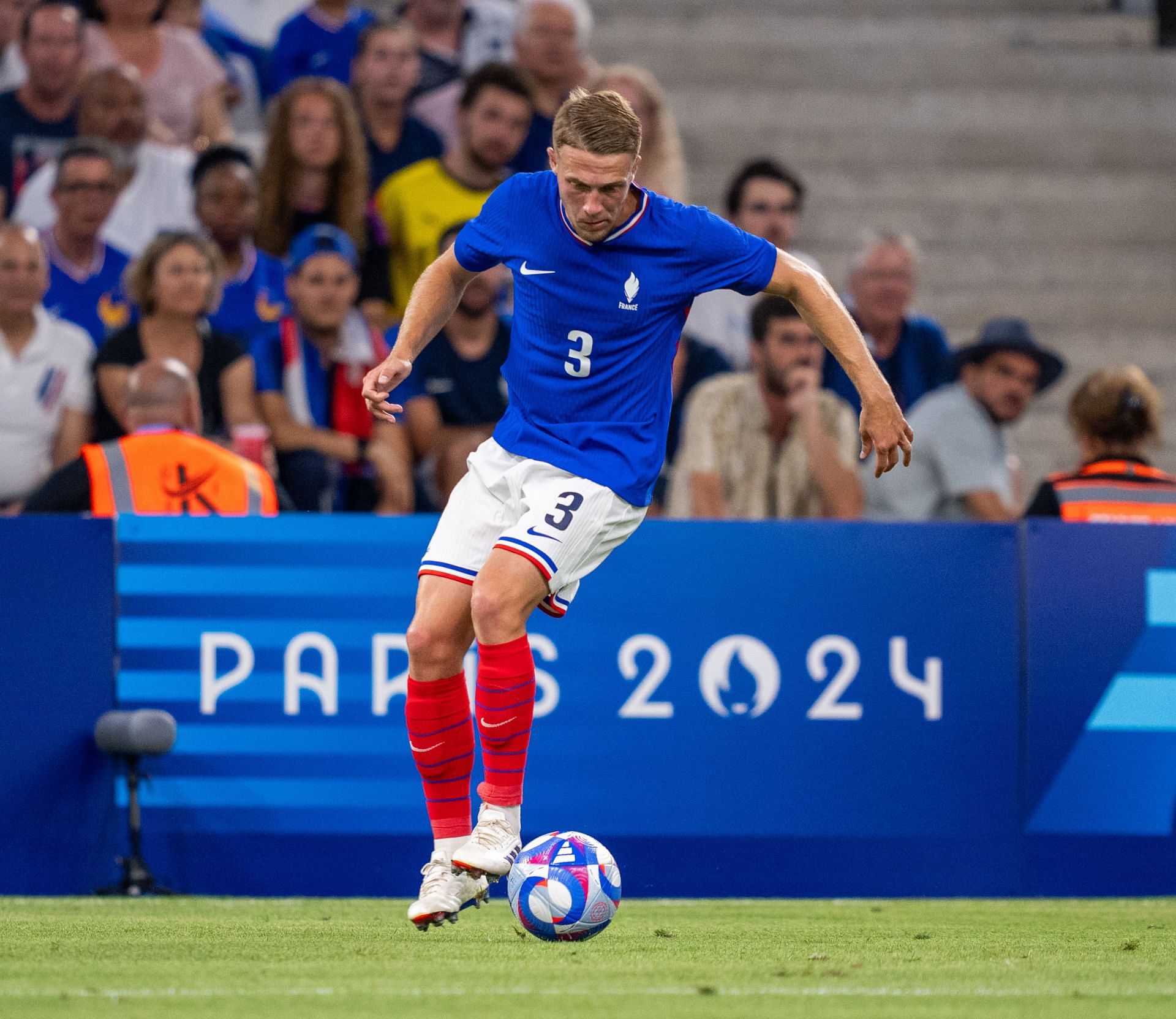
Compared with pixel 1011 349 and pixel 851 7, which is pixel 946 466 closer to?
pixel 1011 349

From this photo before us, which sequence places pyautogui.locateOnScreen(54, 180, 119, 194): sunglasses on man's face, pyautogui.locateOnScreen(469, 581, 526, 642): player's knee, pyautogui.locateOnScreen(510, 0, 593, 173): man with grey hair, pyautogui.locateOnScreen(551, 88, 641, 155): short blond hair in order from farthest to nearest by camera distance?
pyautogui.locateOnScreen(510, 0, 593, 173): man with grey hair → pyautogui.locateOnScreen(54, 180, 119, 194): sunglasses on man's face → pyautogui.locateOnScreen(469, 581, 526, 642): player's knee → pyautogui.locateOnScreen(551, 88, 641, 155): short blond hair

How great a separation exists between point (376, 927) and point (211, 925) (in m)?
0.49

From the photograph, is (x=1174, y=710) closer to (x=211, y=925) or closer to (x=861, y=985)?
(x=861, y=985)

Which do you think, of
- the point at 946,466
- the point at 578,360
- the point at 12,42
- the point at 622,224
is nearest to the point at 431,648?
the point at 578,360

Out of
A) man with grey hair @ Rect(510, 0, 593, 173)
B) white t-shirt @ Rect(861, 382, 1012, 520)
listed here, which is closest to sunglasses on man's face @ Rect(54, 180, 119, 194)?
man with grey hair @ Rect(510, 0, 593, 173)

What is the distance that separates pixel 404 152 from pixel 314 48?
1.29 meters

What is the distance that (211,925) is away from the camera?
5.79m

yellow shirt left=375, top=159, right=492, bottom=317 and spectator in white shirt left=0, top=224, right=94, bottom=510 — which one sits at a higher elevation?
yellow shirt left=375, top=159, right=492, bottom=317

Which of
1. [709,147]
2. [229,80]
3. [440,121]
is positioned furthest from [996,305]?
[229,80]

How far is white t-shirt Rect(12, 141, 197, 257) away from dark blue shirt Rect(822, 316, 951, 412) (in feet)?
11.0

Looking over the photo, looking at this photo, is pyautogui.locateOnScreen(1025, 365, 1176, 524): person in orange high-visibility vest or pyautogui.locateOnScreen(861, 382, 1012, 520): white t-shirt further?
pyautogui.locateOnScreen(861, 382, 1012, 520): white t-shirt

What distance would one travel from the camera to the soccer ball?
514 cm

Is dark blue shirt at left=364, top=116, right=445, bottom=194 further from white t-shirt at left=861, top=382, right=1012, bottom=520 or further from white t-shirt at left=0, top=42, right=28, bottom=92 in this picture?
white t-shirt at left=861, top=382, right=1012, bottom=520

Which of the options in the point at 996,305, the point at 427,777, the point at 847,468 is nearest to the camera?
the point at 427,777
